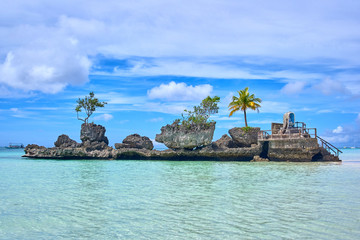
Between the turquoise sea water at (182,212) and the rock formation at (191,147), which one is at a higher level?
the rock formation at (191,147)

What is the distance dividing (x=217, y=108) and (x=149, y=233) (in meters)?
34.5

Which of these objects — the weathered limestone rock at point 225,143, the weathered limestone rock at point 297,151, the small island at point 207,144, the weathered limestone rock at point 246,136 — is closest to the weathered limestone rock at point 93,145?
the small island at point 207,144

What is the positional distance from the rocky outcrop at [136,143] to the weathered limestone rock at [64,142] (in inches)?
276

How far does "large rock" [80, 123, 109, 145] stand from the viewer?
160 ft

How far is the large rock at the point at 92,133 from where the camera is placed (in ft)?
160

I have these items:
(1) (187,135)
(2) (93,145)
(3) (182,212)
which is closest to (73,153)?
(2) (93,145)

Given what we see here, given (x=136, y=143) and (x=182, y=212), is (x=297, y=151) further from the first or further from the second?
(x=182, y=212)

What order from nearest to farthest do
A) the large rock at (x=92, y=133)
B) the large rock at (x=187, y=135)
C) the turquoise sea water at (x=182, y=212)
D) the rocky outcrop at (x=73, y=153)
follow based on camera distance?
the turquoise sea water at (x=182, y=212) < the large rock at (x=187, y=135) < the rocky outcrop at (x=73, y=153) < the large rock at (x=92, y=133)

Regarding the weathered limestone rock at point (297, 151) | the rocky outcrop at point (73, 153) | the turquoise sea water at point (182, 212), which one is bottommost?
the turquoise sea water at point (182, 212)

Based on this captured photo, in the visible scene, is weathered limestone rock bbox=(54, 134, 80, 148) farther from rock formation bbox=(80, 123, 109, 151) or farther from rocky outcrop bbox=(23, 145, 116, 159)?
rocky outcrop bbox=(23, 145, 116, 159)

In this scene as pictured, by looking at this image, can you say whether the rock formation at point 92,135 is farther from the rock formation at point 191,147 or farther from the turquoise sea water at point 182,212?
the turquoise sea water at point 182,212

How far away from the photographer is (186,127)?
132 feet

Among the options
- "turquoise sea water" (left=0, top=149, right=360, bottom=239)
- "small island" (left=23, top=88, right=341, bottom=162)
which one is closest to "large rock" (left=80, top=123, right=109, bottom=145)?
"small island" (left=23, top=88, right=341, bottom=162)

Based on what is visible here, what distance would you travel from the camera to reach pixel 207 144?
39.6 meters
